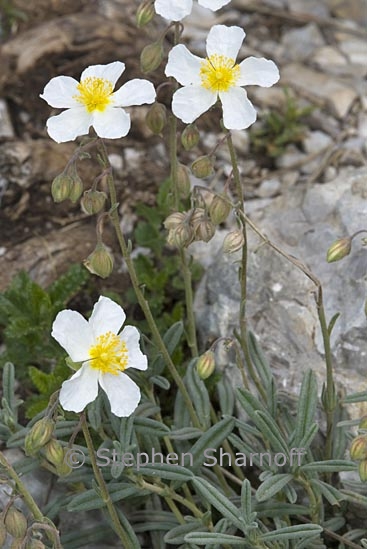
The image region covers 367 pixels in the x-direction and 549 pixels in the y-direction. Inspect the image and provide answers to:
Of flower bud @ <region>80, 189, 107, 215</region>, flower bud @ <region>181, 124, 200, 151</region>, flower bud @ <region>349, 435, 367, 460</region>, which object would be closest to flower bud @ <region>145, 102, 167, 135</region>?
flower bud @ <region>181, 124, 200, 151</region>

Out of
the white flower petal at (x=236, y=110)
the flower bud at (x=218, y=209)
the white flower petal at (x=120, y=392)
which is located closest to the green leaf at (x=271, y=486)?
the white flower petal at (x=120, y=392)

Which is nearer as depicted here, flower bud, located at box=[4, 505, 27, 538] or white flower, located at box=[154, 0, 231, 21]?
flower bud, located at box=[4, 505, 27, 538]

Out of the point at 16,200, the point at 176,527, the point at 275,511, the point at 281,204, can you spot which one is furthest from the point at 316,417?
the point at 16,200

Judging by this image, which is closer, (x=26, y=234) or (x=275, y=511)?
(x=275, y=511)

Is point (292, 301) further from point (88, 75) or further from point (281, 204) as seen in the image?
point (88, 75)

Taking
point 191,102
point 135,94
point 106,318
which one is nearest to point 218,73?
point 191,102

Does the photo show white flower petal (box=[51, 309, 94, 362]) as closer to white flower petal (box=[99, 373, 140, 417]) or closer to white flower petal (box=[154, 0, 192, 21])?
white flower petal (box=[99, 373, 140, 417])
